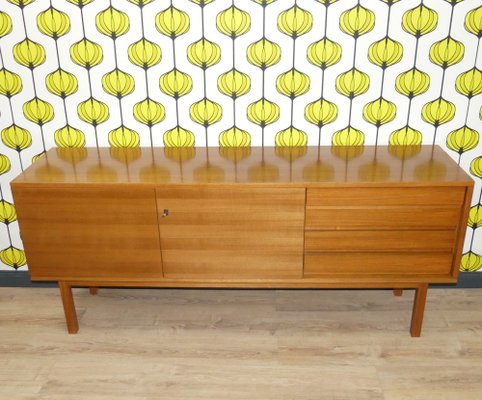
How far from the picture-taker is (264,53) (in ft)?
7.95

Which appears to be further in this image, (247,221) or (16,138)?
(16,138)

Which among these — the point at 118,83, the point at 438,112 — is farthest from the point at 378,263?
the point at 118,83

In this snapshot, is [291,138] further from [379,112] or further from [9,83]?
[9,83]

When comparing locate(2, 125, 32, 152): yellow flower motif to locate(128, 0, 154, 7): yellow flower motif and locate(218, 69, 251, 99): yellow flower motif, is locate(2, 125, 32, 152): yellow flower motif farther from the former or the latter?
locate(218, 69, 251, 99): yellow flower motif

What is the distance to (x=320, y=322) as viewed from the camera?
8.42ft

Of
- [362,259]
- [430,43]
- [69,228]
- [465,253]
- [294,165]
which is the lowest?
[465,253]

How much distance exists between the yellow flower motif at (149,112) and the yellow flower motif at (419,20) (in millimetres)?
1206

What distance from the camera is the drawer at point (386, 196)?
212cm

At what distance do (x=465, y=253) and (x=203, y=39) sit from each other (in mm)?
1776

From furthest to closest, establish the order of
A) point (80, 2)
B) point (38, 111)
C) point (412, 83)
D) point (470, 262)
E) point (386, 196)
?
1. point (470, 262)
2. point (38, 111)
3. point (412, 83)
4. point (80, 2)
5. point (386, 196)

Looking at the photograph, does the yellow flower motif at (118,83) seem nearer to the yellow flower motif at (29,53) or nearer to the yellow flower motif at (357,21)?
the yellow flower motif at (29,53)

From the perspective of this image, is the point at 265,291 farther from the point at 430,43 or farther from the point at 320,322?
the point at 430,43

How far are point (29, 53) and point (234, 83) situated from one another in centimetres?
98

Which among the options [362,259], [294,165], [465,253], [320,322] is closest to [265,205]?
[294,165]
